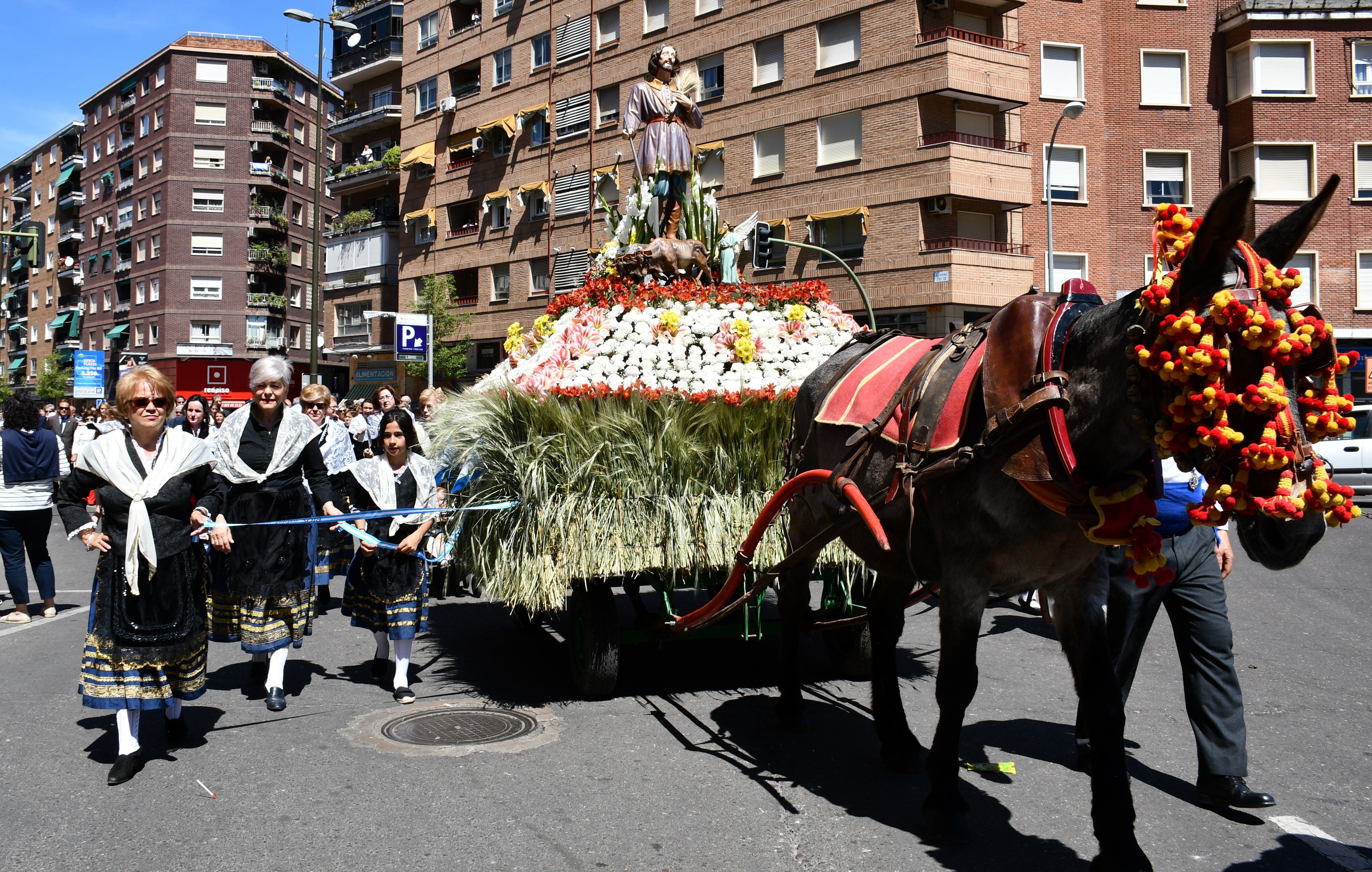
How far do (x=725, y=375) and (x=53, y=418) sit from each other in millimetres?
18105

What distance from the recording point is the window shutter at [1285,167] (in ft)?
95.0

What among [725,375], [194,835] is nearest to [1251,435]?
[725,375]

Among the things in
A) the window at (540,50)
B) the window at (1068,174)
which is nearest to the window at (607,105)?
the window at (540,50)

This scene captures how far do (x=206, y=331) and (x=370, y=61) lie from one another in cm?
1918

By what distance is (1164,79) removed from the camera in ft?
97.5

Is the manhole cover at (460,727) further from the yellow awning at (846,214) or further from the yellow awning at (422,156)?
the yellow awning at (422,156)

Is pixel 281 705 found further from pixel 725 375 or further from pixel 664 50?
pixel 664 50

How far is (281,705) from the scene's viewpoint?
5.86 meters

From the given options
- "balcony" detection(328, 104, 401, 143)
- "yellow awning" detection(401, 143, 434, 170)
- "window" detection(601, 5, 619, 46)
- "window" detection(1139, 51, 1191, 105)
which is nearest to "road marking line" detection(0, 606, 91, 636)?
"window" detection(601, 5, 619, 46)

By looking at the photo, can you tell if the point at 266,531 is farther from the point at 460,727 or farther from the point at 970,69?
the point at 970,69

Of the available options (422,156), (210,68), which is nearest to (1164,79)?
Result: (422,156)

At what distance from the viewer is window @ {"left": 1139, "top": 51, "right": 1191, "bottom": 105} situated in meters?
29.5

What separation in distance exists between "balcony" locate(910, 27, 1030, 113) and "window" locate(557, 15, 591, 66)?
44.3 ft

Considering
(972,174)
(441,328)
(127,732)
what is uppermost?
(972,174)
